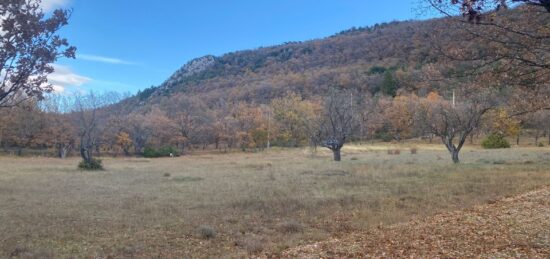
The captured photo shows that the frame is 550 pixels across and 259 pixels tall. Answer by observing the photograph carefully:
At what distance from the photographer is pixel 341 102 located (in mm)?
41969

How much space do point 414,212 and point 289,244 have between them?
4.90 m

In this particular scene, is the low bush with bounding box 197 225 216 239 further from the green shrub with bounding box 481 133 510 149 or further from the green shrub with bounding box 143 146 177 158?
the green shrub with bounding box 481 133 510 149

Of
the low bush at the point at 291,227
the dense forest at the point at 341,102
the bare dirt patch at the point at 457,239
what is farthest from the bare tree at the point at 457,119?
the low bush at the point at 291,227

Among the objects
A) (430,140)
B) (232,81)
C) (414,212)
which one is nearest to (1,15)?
(414,212)

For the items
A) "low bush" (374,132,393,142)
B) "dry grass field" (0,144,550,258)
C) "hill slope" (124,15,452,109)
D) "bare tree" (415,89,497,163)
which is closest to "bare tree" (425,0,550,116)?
"dry grass field" (0,144,550,258)

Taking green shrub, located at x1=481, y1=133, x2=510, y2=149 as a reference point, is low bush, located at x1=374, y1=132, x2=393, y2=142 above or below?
above

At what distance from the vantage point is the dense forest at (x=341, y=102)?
8.57 meters

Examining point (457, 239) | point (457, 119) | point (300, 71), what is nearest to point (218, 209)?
point (457, 239)

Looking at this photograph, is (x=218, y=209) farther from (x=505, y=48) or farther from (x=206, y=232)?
(x=505, y=48)

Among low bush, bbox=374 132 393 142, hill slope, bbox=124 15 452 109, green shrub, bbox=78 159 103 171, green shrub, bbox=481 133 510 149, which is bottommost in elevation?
green shrub, bbox=78 159 103 171

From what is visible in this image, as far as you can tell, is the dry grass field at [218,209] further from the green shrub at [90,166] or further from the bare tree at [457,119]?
the green shrub at [90,166]

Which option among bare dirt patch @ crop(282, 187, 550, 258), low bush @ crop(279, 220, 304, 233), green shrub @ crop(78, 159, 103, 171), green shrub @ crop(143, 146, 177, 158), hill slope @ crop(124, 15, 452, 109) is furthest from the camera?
hill slope @ crop(124, 15, 452, 109)

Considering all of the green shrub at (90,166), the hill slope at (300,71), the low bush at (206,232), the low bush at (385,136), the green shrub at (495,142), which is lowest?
the low bush at (206,232)

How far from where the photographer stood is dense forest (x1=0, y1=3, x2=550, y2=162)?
8570 millimetres
